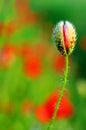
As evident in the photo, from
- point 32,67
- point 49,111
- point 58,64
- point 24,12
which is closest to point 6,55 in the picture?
point 32,67

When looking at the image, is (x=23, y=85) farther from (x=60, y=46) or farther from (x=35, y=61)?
(x=60, y=46)

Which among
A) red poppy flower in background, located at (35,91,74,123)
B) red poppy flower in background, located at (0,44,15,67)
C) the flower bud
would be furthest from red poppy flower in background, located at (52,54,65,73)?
the flower bud

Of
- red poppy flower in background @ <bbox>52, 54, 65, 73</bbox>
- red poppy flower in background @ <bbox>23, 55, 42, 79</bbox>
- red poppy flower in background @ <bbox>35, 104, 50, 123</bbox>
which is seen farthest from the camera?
red poppy flower in background @ <bbox>52, 54, 65, 73</bbox>

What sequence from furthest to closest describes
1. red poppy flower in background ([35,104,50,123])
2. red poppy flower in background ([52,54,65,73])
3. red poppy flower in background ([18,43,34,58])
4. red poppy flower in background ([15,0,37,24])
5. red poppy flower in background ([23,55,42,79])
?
red poppy flower in background ([15,0,37,24]), red poppy flower in background ([52,54,65,73]), red poppy flower in background ([18,43,34,58]), red poppy flower in background ([23,55,42,79]), red poppy flower in background ([35,104,50,123])

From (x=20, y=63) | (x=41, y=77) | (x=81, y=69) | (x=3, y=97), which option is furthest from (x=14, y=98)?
(x=81, y=69)

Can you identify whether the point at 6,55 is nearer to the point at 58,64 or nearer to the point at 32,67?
the point at 32,67

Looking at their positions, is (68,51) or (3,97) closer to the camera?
(68,51)

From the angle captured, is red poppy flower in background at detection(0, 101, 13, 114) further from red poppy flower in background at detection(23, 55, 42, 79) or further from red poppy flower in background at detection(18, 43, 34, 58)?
red poppy flower in background at detection(18, 43, 34, 58)
